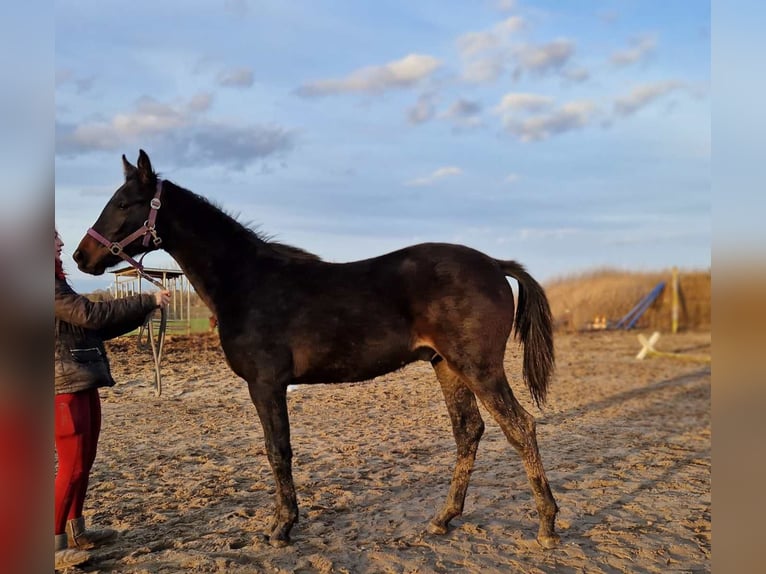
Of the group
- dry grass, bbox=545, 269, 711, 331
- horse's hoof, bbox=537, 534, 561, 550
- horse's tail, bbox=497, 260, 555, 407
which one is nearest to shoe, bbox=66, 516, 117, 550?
horse's hoof, bbox=537, 534, 561, 550

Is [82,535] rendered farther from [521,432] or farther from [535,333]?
[535,333]

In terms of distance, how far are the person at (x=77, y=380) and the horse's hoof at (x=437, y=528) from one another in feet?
7.18

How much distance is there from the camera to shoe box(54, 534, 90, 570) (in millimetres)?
3211

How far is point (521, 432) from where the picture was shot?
12.0 ft

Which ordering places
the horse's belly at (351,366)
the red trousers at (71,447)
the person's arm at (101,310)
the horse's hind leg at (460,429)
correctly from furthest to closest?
the horse's hind leg at (460,429)
the horse's belly at (351,366)
the red trousers at (71,447)
the person's arm at (101,310)

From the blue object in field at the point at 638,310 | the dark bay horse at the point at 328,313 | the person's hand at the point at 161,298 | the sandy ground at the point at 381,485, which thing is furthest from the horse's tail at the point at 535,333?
the blue object in field at the point at 638,310

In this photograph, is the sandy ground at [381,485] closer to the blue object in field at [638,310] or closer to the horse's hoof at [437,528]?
the horse's hoof at [437,528]

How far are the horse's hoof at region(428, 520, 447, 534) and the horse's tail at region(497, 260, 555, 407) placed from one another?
1136 millimetres

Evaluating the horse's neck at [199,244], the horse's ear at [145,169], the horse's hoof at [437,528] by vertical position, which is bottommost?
the horse's hoof at [437,528]

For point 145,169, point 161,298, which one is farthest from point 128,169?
point 161,298

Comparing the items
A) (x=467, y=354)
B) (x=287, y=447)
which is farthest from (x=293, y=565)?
(x=467, y=354)

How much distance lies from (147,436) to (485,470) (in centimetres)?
400

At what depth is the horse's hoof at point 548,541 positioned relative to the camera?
11.8 feet

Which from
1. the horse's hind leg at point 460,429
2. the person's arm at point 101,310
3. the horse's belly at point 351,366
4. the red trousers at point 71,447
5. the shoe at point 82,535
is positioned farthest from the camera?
the horse's hind leg at point 460,429
